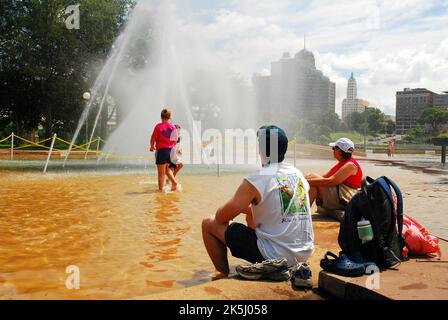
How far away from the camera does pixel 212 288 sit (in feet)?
10.1

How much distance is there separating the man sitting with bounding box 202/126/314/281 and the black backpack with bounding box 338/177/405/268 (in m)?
0.34

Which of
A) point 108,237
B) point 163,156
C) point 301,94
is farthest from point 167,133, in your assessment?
point 301,94

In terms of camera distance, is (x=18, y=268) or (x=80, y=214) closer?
(x=18, y=268)

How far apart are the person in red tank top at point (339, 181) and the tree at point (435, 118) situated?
130287 mm

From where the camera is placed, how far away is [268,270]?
10.7 feet

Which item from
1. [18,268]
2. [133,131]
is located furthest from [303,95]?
[18,268]

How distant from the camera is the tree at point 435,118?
12325 cm

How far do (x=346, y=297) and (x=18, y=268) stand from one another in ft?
9.76

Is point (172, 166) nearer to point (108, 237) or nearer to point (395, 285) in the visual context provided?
point (108, 237)

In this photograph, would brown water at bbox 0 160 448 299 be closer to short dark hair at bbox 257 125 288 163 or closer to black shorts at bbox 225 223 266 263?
black shorts at bbox 225 223 266 263

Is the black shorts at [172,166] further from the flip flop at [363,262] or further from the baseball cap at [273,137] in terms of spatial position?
the flip flop at [363,262]

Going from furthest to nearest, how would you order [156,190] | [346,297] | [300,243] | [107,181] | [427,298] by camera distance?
[107,181], [156,190], [300,243], [346,297], [427,298]

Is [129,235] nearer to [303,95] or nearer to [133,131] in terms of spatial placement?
[133,131]

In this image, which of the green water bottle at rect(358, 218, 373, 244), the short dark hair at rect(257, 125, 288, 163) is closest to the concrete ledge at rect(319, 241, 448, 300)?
the green water bottle at rect(358, 218, 373, 244)
